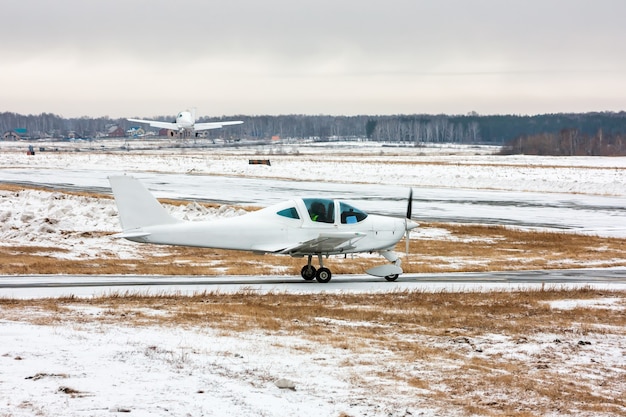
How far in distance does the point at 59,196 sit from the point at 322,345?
33.1 metres

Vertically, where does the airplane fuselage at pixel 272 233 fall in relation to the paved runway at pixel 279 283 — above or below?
above

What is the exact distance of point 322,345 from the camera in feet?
41.4

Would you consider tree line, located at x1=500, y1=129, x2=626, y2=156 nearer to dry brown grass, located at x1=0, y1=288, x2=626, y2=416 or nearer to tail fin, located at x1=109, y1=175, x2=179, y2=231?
tail fin, located at x1=109, y1=175, x2=179, y2=231

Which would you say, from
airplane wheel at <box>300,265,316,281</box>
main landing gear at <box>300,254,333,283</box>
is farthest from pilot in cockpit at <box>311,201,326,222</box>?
airplane wheel at <box>300,265,316,281</box>

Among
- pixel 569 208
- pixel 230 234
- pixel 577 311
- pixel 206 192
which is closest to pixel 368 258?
pixel 230 234

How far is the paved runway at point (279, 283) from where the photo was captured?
19281 millimetres

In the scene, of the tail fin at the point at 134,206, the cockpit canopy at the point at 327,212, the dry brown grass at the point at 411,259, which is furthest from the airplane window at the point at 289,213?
the dry brown grass at the point at 411,259

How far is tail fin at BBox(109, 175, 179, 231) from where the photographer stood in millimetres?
20375

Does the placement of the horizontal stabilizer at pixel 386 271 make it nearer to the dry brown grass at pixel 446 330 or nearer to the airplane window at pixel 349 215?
the airplane window at pixel 349 215

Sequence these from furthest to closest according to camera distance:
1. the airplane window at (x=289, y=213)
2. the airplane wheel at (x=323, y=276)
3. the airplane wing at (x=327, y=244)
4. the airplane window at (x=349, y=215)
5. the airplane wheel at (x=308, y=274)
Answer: the airplane wheel at (x=308, y=274) → the airplane wheel at (x=323, y=276) → the airplane window at (x=349, y=215) → the airplane window at (x=289, y=213) → the airplane wing at (x=327, y=244)

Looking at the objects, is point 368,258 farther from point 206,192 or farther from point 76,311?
point 206,192

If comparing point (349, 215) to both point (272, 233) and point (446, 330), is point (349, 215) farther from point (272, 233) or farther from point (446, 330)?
point (446, 330)

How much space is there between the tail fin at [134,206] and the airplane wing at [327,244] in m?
3.74

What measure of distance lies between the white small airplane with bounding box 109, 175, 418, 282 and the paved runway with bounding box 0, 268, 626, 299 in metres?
0.91
